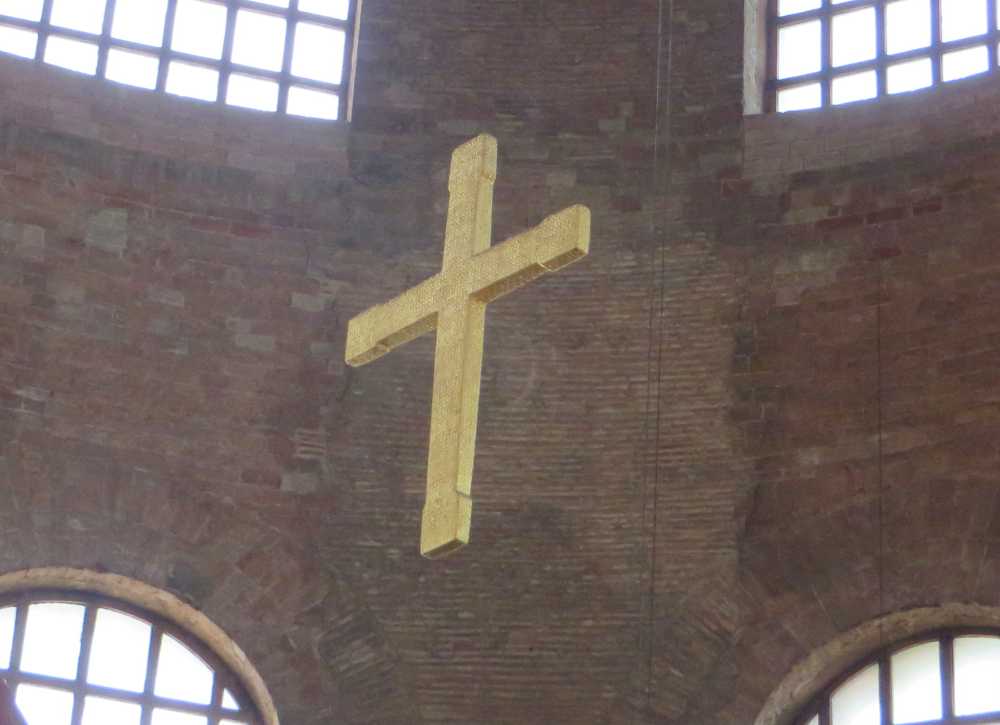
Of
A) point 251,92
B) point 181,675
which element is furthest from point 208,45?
point 181,675

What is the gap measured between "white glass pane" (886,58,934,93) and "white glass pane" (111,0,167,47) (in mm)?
4477

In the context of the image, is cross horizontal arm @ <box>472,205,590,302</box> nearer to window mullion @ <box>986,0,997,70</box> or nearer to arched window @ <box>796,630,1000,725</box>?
arched window @ <box>796,630,1000,725</box>

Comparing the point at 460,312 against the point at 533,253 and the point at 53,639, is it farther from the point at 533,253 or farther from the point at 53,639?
the point at 53,639

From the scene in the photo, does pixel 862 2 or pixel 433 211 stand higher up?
pixel 862 2

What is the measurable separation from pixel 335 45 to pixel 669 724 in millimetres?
→ 5034

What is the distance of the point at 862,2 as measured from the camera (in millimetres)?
13781

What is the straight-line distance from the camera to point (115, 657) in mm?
12023

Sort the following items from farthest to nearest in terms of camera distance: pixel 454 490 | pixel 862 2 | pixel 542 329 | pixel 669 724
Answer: pixel 862 2
pixel 542 329
pixel 669 724
pixel 454 490

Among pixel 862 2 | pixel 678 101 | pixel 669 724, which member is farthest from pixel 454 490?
pixel 862 2

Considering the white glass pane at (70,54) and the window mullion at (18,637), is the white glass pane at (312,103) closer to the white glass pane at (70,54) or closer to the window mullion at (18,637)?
the white glass pane at (70,54)

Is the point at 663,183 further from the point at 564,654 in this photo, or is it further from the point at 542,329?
the point at 564,654

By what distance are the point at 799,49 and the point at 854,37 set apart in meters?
0.37

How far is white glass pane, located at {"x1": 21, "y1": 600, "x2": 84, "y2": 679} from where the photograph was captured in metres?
11.9

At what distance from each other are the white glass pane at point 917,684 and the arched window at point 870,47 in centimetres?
337
